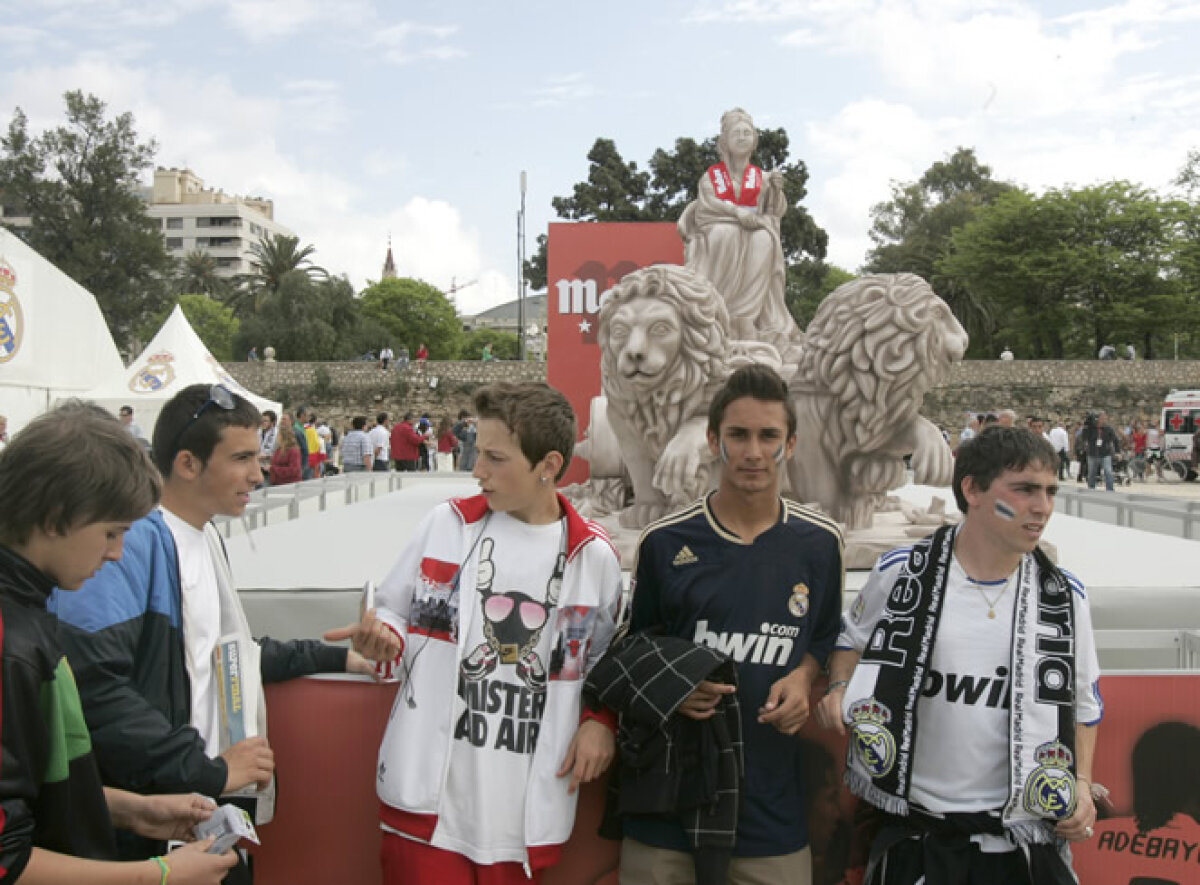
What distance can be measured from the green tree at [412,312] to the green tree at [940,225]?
22560 millimetres

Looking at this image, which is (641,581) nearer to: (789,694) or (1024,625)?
(789,694)

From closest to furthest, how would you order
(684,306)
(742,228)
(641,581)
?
(641,581), (684,306), (742,228)

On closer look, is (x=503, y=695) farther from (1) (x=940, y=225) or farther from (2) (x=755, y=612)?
(1) (x=940, y=225)

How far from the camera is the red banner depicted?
10.9 meters

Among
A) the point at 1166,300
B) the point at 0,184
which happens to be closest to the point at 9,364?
the point at 0,184

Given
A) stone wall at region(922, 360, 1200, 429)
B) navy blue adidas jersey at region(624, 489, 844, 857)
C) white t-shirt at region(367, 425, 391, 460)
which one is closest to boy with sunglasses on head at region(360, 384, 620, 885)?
navy blue adidas jersey at region(624, 489, 844, 857)

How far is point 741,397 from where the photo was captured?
6.51 ft

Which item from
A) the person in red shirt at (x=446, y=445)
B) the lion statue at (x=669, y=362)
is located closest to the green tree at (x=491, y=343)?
the person in red shirt at (x=446, y=445)

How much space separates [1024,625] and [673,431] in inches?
130

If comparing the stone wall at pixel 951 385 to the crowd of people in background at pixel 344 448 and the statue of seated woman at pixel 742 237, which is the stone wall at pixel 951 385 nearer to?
the crowd of people in background at pixel 344 448

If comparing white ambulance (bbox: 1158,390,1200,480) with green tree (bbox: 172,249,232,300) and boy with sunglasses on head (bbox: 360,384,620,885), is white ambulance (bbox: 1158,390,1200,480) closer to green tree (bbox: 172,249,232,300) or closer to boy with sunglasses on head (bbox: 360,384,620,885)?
boy with sunglasses on head (bbox: 360,384,620,885)

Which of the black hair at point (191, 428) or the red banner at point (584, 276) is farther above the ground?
the red banner at point (584, 276)

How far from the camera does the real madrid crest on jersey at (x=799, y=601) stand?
A: 6.15ft

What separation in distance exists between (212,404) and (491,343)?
58465 millimetres
